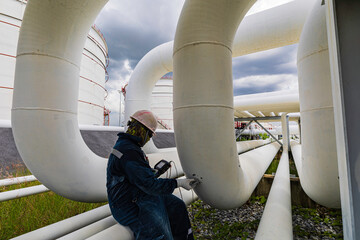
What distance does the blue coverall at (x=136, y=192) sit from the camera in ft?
4.39

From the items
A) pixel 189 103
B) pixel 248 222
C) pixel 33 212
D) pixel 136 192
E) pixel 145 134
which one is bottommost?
pixel 248 222

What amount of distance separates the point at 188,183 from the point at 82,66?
989 centimetres

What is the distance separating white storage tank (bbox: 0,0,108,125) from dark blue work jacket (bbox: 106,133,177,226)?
7.79m

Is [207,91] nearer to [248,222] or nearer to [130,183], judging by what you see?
[130,183]

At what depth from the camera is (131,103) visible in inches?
149

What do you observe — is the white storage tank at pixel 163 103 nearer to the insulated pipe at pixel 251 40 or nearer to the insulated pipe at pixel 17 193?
the insulated pipe at pixel 251 40

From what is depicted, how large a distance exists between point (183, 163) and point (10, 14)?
30.9 ft

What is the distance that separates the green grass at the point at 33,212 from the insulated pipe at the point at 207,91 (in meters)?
1.79

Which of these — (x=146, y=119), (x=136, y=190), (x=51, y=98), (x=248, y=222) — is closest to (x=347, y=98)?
(x=146, y=119)

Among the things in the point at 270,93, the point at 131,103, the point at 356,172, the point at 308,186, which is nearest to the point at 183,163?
the point at 356,172

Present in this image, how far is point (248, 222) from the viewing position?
263 centimetres

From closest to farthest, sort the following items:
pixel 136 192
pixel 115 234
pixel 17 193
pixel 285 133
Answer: pixel 115 234 < pixel 136 192 < pixel 17 193 < pixel 285 133

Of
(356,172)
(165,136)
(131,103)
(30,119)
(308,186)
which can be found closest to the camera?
(356,172)

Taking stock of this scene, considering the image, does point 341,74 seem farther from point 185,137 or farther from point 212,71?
point 185,137
